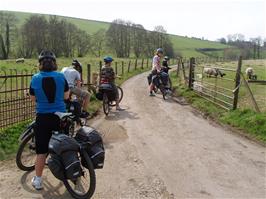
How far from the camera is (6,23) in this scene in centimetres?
6700

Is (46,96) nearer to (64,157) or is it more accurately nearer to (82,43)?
(64,157)

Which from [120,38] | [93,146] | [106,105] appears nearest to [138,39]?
[120,38]

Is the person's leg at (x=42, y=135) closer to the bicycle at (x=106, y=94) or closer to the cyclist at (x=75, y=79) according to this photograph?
the cyclist at (x=75, y=79)

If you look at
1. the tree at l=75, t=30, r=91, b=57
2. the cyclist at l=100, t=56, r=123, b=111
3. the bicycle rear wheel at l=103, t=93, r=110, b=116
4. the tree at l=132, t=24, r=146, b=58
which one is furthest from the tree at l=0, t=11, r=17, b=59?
the bicycle rear wheel at l=103, t=93, r=110, b=116

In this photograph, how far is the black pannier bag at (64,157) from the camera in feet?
14.6

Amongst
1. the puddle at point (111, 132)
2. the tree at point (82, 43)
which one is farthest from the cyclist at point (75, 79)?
the tree at point (82, 43)

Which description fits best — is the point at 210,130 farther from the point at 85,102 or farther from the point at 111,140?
the point at 85,102

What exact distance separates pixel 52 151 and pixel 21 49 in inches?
2603

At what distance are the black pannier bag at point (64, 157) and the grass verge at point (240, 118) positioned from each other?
17.1ft

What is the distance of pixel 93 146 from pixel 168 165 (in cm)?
194

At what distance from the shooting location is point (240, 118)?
9625 mm

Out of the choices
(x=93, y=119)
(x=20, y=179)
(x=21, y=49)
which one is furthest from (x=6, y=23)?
(x=20, y=179)

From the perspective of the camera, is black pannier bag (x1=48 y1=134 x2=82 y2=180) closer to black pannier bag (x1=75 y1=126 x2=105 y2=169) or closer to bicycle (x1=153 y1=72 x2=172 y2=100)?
black pannier bag (x1=75 y1=126 x2=105 y2=169)

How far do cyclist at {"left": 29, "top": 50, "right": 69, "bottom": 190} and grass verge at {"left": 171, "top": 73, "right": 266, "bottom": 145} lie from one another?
534 cm
